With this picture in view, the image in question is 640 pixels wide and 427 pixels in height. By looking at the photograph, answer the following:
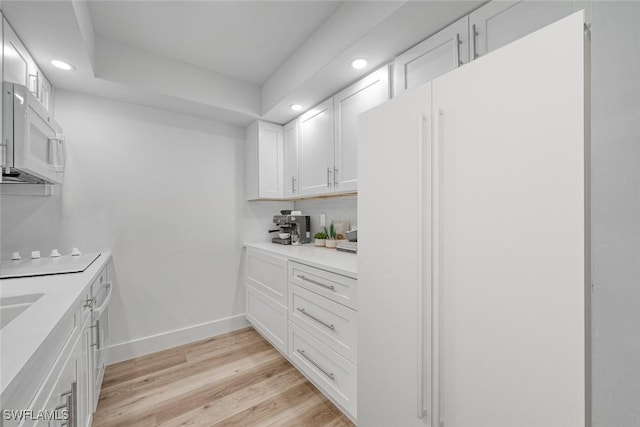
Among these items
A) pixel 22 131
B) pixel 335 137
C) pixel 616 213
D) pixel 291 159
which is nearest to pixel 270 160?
pixel 291 159

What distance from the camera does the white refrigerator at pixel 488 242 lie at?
67 centimetres

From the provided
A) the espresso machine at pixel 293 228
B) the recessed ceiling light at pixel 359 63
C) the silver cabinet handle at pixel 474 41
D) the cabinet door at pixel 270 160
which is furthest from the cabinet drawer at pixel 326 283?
the recessed ceiling light at pixel 359 63

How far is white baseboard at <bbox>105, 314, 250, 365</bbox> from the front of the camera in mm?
2283

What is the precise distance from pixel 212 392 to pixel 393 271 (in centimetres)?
163

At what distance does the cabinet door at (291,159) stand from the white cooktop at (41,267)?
165 cm

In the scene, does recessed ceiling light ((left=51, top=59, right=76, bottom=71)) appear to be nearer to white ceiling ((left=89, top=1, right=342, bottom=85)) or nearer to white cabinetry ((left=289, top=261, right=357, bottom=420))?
white ceiling ((left=89, top=1, right=342, bottom=85))

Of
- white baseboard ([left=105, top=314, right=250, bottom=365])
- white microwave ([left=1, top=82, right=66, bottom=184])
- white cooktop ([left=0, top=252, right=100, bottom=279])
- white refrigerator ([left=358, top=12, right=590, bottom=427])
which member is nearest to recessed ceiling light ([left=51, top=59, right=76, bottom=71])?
white microwave ([left=1, top=82, right=66, bottom=184])

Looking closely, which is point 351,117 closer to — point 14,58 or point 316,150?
point 316,150

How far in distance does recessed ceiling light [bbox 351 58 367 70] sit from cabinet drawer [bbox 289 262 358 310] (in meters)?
1.38

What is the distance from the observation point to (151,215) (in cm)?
246

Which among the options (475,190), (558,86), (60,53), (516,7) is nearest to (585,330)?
(475,190)

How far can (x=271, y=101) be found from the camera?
8.14 feet

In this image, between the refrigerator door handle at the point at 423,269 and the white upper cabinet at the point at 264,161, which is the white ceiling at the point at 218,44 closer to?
the white upper cabinet at the point at 264,161

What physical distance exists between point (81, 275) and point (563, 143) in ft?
A: 6.67
